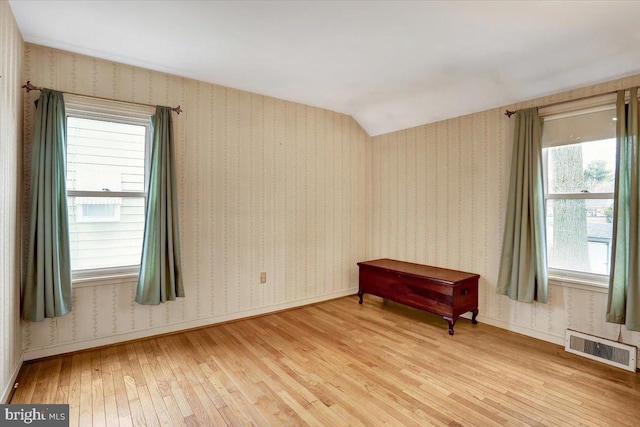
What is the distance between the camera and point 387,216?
452 cm

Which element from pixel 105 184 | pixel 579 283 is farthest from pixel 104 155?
pixel 579 283

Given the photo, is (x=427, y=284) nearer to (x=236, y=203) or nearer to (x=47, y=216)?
(x=236, y=203)

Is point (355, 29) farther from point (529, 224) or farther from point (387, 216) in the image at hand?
point (387, 216)

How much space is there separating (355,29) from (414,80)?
114cm

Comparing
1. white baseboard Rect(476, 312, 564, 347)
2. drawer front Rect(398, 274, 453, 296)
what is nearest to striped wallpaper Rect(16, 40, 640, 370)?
white baseboard Rect(476, 312, 564, 347)

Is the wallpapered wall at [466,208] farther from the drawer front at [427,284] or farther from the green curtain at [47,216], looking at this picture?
the green curtain at [47,216]

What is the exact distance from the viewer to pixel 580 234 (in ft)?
9.51

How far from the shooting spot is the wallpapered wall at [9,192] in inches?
76.7

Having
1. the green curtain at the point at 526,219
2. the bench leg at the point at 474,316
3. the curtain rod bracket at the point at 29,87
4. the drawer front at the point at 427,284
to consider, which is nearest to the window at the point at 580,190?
the green curtain at the point at 526,219

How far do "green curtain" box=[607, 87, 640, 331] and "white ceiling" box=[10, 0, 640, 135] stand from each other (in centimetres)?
43

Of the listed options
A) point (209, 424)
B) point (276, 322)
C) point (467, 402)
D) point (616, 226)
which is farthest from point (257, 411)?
point (616, 226)

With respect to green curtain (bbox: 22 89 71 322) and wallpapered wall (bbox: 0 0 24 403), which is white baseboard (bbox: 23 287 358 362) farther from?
green curtain (bbox: 22 89 71 322)

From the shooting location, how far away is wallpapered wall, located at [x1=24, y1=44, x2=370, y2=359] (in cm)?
277

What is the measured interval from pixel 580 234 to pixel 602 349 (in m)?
0.95
